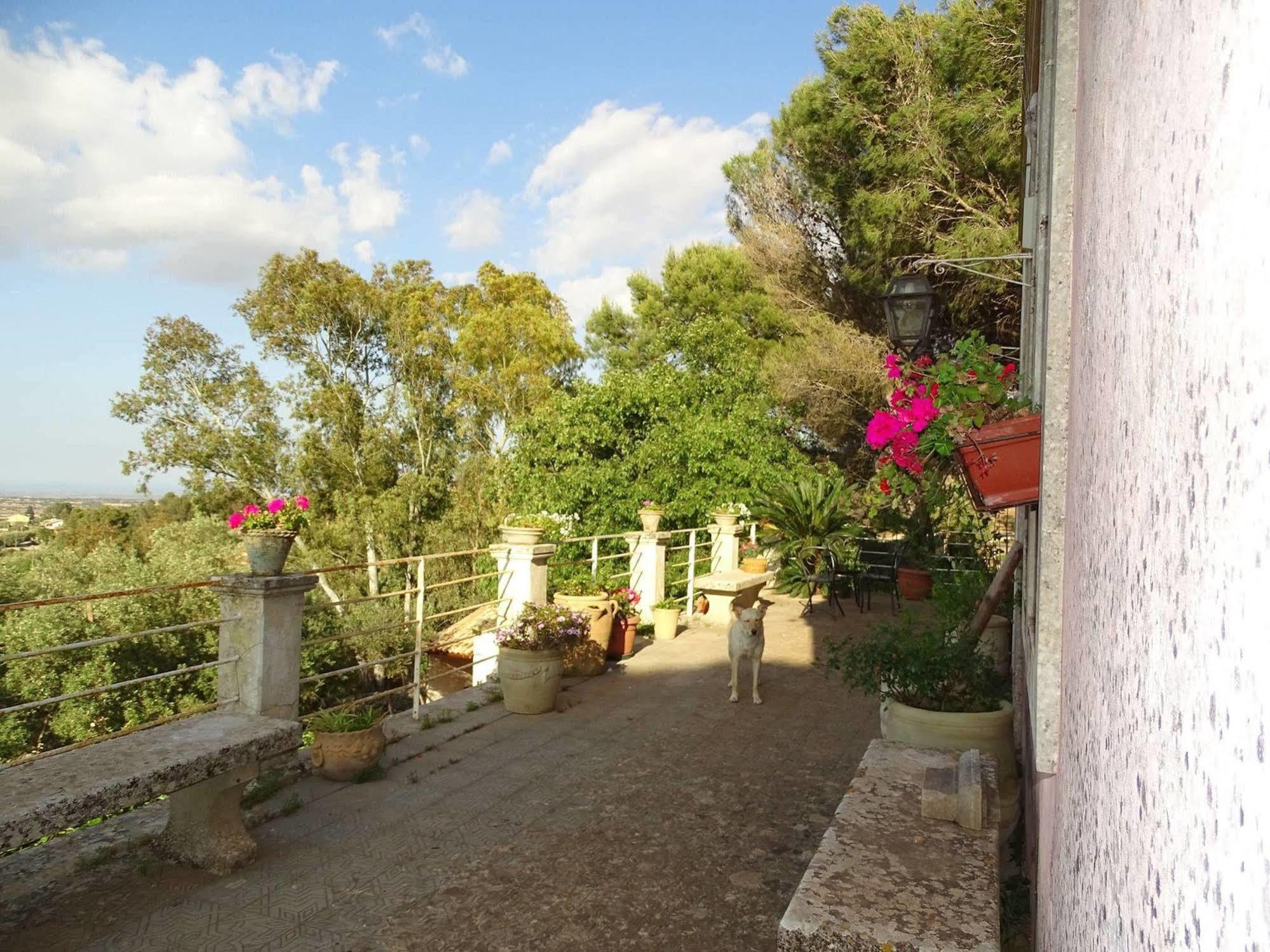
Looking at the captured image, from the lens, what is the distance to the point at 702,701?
6.61 metres

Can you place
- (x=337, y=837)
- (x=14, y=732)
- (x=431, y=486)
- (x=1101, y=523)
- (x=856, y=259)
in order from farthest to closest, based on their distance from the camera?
(x=431, y=486) < (x=856, y=259) < (x=14, y=732) < (x=337, y=837) < (x=1101, y=523)

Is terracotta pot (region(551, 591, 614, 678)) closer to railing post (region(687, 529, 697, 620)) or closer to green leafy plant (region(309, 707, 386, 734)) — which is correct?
green leafy plant (region(309, 707, 386, 734))

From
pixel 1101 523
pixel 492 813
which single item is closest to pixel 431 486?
pixel 492 813

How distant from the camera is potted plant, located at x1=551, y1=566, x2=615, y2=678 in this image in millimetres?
7238

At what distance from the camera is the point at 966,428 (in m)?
2.78

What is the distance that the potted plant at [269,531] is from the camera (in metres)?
4.48

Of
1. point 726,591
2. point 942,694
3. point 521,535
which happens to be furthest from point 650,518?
point 942,694

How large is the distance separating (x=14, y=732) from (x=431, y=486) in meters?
13.0

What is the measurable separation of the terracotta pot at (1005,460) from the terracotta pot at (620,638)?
216 inches

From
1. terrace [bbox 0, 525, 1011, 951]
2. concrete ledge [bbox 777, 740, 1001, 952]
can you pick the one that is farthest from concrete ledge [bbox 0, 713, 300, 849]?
concrete ledge [bbox 777, 740, 1001, 952]

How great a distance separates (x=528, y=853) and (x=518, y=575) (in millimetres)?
3301

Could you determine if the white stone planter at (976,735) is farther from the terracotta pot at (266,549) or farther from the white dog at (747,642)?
the terracotta pot at (266,549)

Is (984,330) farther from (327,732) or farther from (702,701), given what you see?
(327,732)

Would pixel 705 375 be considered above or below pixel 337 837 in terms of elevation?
above
